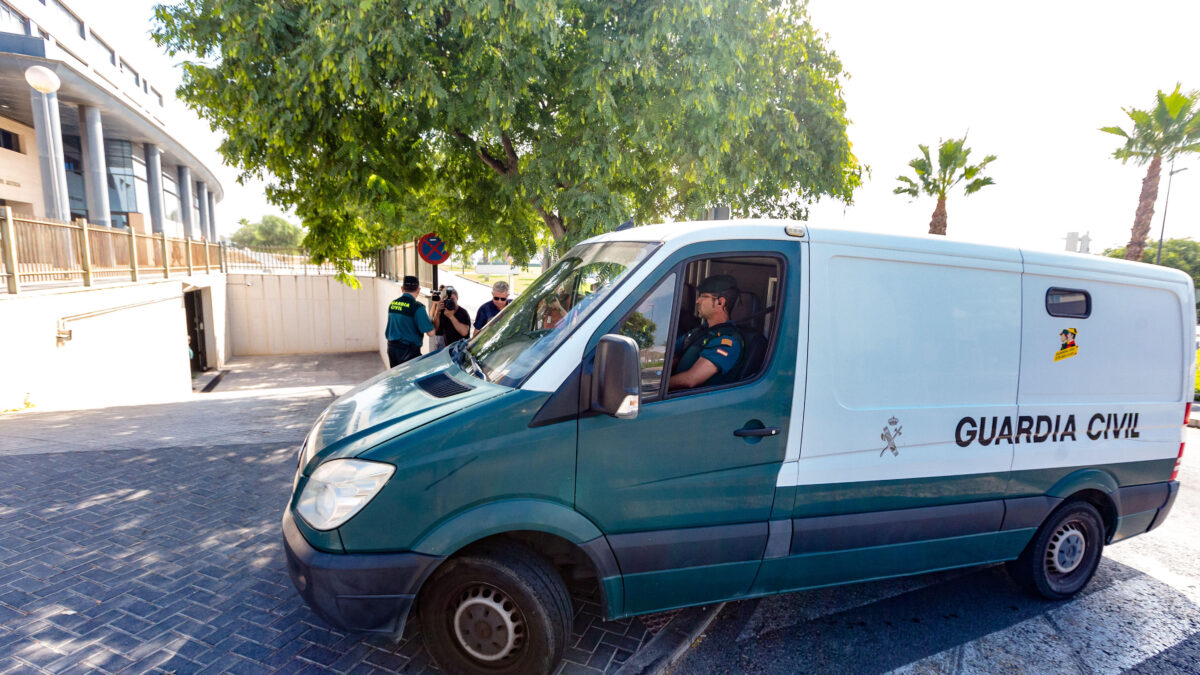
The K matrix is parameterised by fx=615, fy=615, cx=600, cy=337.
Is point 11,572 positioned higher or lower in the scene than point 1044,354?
lower

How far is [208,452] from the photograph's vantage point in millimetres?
6148

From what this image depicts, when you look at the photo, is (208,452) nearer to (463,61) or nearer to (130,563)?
(130,563)

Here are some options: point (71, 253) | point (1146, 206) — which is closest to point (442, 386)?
point (71, 253)

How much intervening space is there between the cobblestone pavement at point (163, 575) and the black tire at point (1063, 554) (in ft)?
8.29

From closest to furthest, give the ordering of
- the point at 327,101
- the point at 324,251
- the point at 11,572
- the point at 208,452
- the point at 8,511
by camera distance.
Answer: the point at 11,572
the point at 8,511
the point at 208,452
the point at 327,101
the point at 324,251

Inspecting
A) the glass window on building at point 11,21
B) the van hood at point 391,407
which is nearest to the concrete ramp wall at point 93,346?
the van hood at point 391,407

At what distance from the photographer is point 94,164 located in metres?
26.0

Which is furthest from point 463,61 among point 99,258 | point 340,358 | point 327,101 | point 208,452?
point 340,358

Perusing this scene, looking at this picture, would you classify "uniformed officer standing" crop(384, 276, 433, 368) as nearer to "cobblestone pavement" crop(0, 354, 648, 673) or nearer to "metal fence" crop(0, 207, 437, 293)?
"cobblestone pavement" crop(0, 354, 648, 673)

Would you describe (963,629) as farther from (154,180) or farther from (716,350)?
(154,180)

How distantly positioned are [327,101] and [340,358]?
805 inches

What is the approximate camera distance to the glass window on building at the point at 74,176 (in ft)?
107

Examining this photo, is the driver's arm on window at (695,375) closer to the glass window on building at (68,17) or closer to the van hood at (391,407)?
the van hood at (391,407)

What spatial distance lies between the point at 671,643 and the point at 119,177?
40653mm
